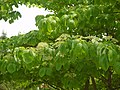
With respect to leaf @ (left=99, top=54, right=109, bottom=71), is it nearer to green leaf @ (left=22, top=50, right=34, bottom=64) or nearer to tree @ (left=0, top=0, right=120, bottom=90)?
tree @ (left=0, top=0, right=120, bottom=90)

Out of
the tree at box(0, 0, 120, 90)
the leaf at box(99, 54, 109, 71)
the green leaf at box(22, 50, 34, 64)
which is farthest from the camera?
the green leaf at box(22, 50, 34, 64)

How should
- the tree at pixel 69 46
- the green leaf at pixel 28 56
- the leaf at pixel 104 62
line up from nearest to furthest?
the leaf at pixel 104 62 → the tree at pixel 69 46 → the green leaf at pixel 28 56

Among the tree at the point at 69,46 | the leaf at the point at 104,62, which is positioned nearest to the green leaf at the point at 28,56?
the tree at the point at 69,46

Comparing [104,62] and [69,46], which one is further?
[69,46]

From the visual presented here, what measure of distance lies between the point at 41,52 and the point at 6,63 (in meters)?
0.48

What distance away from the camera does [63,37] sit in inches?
97.9

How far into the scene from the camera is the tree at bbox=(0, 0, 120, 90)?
2285mm

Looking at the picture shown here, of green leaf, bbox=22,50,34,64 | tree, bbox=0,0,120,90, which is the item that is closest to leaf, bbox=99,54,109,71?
tree, bbox=0,0,120,90

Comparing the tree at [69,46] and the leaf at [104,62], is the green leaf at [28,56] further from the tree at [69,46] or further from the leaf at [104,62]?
the leaf at [104,62]

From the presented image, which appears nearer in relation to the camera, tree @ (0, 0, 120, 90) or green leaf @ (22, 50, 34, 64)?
tree @ (0, 0, 120, 90)

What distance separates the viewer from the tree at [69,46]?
229 centimetres

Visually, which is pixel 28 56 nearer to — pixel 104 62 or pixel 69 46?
pixel 69 46

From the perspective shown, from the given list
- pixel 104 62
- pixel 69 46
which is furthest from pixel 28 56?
pixel 104 62

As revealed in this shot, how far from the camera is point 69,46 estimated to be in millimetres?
2301
